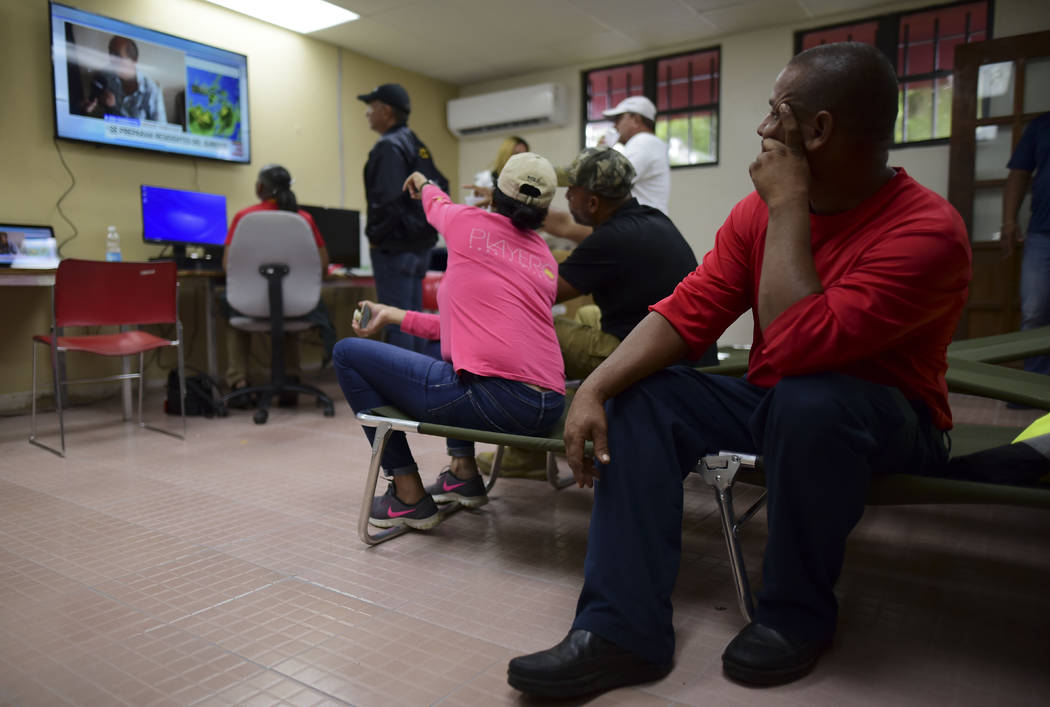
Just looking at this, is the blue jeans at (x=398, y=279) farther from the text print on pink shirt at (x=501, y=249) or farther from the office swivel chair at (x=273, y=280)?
the text print on pink shirt at (x=501, y=249)

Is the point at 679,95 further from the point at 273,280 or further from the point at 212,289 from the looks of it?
the point at 212,289

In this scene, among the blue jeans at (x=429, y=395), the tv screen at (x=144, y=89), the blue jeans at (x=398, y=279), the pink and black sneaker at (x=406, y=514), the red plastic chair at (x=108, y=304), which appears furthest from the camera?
the tv screen at (x=144, y=89)

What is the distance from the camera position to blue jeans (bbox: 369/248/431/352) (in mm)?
3537

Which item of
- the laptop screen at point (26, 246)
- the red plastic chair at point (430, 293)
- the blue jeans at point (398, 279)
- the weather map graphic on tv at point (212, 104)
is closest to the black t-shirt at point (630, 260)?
the blue jeans at point (398, 279)

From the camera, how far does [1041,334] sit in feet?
8.13

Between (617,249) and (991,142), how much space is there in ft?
13.2

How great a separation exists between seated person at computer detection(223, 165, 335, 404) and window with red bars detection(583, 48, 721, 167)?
9.12 ft

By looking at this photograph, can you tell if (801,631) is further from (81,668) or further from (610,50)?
(610,50)

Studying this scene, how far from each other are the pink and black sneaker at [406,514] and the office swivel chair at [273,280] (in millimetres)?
1796

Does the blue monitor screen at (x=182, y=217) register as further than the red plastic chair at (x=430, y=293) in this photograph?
No

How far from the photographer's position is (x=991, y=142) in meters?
4.56

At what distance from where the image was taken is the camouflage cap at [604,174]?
1.92 metres

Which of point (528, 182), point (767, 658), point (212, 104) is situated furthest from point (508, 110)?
point (767, 658)

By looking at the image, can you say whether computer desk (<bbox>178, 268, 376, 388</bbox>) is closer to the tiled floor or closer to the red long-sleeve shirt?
the tiled floor
